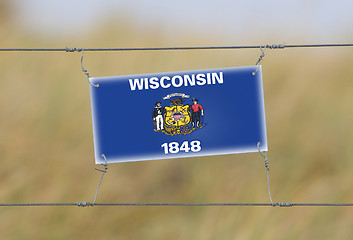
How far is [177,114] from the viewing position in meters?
2.88

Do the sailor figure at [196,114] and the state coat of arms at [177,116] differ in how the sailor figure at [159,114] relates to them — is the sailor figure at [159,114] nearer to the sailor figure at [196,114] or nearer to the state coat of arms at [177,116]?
the state coat of arms at [177,116]

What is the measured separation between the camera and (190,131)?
290 cm

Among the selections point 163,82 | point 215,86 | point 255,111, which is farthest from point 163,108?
point 255,111

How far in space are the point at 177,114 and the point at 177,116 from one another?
0.01 metres

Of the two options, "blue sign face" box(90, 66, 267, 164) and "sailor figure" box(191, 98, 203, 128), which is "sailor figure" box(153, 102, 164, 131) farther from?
"sailor figure" box(191, 98, 203, 128)

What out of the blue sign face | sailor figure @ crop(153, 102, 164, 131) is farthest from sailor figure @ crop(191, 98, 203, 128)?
sailor figure @ crop(153, 102, 164, 131)

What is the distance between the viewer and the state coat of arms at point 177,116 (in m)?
2.88

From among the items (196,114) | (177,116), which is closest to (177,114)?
(177,116)

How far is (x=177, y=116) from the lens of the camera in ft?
9.45

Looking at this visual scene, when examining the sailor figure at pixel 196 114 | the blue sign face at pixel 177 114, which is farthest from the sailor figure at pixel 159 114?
the sailor figure at pixel 196 114

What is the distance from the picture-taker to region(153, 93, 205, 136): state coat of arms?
9.45 ft

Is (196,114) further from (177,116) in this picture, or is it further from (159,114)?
(159,114)

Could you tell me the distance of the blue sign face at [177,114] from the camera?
9.45 ft

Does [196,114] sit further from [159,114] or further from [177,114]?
[159,114]
